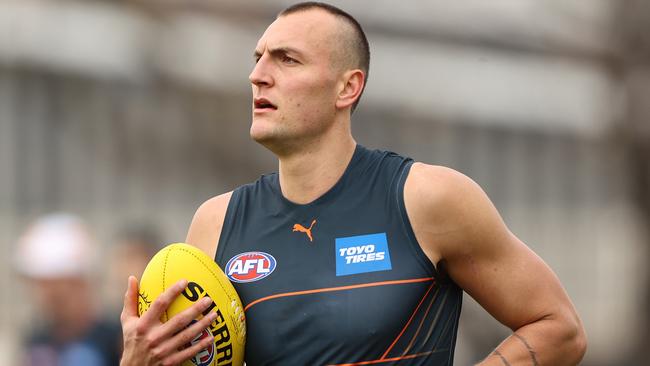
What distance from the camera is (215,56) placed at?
13086 millimetres

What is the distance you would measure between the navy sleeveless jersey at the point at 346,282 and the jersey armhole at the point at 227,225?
0.6 inches

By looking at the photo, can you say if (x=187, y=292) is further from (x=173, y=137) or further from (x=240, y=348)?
(x=173, y=137)

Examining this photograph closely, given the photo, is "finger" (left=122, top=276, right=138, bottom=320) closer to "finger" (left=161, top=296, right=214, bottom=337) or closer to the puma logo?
"finger" (left=161, top=296, right=214, bottom=337)

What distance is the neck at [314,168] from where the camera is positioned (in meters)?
5.22

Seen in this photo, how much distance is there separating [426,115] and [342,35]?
737 centimetres

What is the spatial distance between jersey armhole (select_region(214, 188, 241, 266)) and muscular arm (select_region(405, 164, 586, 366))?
811mm

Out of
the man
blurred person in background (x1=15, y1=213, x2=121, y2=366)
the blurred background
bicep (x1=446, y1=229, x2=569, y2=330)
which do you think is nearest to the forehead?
the man

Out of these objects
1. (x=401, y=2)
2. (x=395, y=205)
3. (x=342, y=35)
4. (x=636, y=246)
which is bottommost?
(x=636, y=246)

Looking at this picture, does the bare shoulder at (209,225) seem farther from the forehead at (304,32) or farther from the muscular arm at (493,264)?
the muscular arm at (493,264)

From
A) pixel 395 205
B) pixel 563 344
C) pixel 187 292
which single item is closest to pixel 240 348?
pixel 187 292

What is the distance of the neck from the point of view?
17.1 ft

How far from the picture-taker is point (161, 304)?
473 cm

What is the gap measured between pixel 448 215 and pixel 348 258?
16.8 inches

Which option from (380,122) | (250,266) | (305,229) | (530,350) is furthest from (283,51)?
(380,122)
